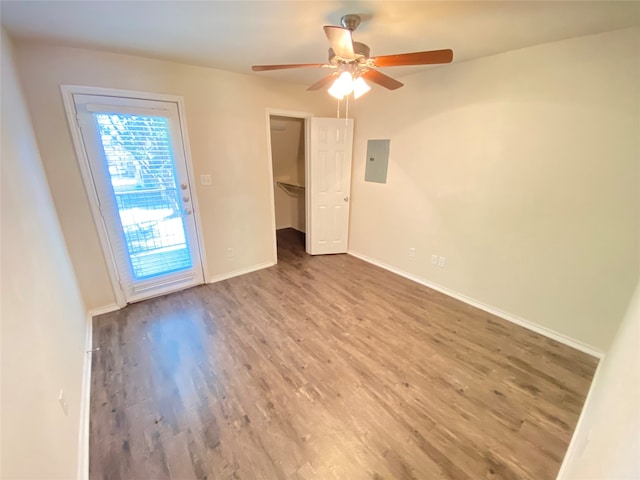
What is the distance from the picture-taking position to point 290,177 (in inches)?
208

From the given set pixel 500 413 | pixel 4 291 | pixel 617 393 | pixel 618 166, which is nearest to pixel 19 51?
pixel 4 291

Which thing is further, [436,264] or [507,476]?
[436,264]

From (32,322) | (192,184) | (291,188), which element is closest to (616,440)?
(32,322)

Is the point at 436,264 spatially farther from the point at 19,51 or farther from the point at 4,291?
the point at 19,51

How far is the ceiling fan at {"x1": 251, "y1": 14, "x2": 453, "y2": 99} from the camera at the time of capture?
1.47 m

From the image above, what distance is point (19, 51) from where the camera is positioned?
197cm

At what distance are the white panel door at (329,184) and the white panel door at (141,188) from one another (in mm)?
1679

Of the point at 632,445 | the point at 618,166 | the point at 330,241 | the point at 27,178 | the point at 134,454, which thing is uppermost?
the point at 618,166

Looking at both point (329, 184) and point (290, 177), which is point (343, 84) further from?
point (290, 177)

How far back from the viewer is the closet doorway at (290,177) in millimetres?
4508

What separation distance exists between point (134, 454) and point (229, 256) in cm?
221

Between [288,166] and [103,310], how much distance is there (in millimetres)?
3703

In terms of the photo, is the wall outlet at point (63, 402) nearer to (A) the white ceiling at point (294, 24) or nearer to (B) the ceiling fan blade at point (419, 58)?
(A) the white ceiling at point (294, 24)

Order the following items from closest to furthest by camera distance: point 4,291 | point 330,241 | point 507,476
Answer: point 4,291 < point 507,476 < point 330,241
